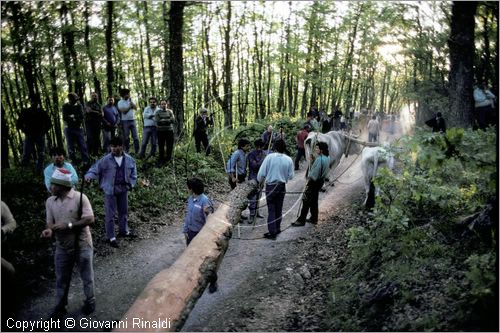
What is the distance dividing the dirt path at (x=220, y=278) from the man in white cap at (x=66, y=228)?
2.06 feet

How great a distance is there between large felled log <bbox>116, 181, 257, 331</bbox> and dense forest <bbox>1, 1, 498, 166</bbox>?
3825 millimetres

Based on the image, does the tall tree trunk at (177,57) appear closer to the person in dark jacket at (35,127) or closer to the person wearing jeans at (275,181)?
the person in dark jacket at (35,127)

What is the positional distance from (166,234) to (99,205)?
1.96 m

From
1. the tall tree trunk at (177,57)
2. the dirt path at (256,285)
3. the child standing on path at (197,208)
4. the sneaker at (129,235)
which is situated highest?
the tall tree trunk at (177,57)

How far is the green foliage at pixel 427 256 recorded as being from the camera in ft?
14.2

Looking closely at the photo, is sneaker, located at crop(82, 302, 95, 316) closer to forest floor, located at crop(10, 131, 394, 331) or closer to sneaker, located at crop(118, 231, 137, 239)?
forest floor, located at crop(10, 131, 394, 331)

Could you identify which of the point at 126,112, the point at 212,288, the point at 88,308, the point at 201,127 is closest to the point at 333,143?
the point at 201,127

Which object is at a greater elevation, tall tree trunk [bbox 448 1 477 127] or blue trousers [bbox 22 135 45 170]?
tall tree trunk [bbox 448 1 477 127]

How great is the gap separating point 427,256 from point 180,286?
3.71 meters

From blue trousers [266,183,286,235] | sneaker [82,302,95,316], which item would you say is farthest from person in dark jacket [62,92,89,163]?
sneaker [82,302,95,316]

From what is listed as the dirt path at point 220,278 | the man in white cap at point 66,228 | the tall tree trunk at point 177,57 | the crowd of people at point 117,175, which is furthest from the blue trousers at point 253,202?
the tall tree trunk at point 177,57

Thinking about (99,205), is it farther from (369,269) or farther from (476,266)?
(476,266)

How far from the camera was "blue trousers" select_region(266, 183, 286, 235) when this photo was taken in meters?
Result: 9.16

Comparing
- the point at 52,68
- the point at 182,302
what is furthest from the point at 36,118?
the point at 182,302
